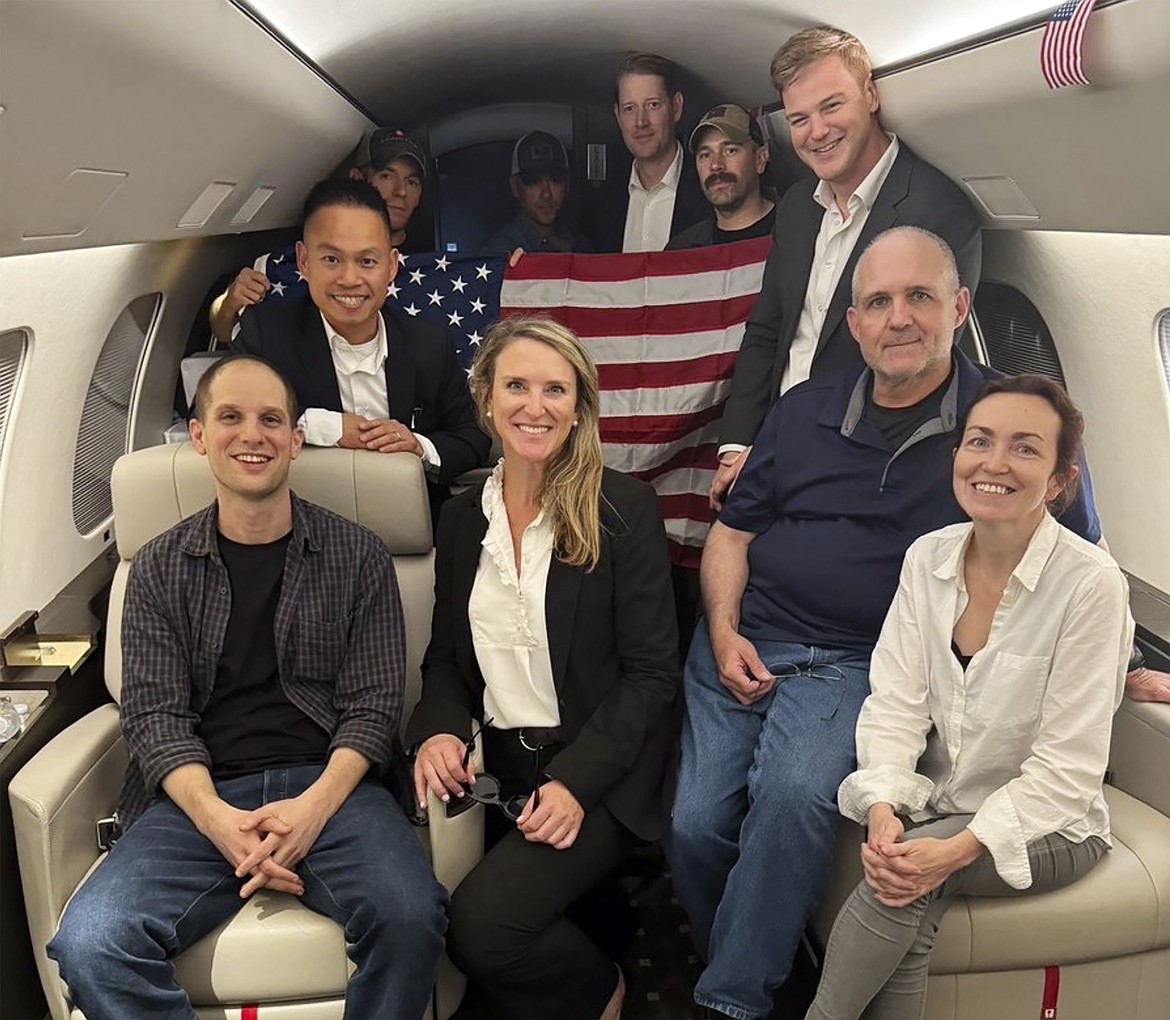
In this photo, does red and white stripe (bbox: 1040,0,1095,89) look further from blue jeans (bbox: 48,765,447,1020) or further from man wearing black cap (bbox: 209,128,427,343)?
blue jeans (bbox: 48,765,447,1020)

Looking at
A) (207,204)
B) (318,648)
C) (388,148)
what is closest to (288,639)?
(318,648)

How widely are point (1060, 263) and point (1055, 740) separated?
119cm

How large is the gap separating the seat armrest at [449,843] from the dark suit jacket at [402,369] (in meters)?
0.98

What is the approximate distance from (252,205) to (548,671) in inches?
64.4

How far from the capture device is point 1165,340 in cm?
245

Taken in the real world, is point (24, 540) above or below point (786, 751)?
above

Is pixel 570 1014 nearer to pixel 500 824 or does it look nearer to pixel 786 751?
pixel 500 824

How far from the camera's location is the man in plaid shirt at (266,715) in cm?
212

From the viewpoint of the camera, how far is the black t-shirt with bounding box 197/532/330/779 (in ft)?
7.85

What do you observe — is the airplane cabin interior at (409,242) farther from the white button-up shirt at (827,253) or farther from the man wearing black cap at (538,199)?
the white button-up shirt at (827,253)

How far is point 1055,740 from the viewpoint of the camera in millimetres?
2121

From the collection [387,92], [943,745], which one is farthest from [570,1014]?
[387,92]

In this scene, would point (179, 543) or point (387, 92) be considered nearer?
point (179, 543)

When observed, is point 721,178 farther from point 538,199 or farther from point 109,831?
point 109,831
